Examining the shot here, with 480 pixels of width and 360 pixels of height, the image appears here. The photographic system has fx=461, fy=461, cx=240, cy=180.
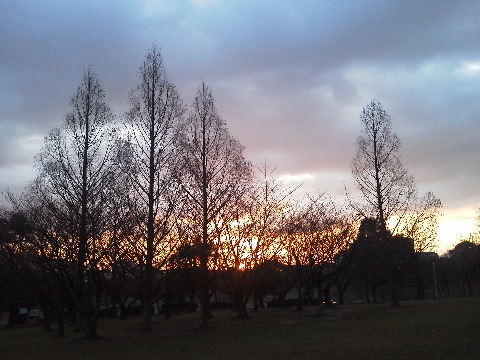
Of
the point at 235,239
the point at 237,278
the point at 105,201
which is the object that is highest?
the point at 105,201

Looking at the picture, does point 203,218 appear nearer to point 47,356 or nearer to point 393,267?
point 47,356

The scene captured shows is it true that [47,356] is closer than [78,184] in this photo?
Yes

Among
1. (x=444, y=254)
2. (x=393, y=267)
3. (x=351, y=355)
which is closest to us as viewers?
(x=351, y=355)

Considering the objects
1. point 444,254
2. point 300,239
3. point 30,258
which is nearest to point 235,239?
point 300,239

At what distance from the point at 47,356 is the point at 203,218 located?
10927 millimetres

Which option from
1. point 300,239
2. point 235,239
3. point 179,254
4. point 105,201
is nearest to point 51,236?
point 105,201

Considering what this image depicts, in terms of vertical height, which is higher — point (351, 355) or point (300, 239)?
point (300, 239)

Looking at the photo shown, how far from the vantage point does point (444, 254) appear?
85.4m

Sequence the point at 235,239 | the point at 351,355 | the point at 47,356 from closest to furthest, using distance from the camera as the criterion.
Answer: the point at 351,355, the point at 47,356, the point at 235,239

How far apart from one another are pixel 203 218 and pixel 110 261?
219 inches

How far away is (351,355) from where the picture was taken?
42.8 feet

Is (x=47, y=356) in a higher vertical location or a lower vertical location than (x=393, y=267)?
lower

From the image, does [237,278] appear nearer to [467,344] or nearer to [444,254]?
[467,344]

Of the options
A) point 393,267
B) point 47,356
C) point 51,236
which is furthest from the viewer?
point 393,267
